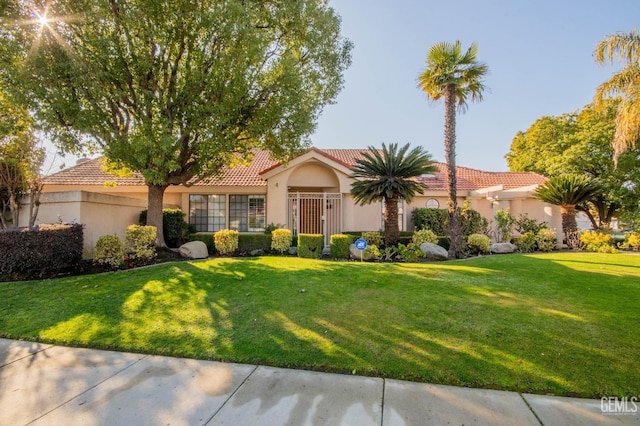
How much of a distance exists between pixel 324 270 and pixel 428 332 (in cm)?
457

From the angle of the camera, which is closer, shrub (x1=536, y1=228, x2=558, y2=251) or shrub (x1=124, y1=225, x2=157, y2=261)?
shrub (x1=124, y1=225, x2=157, y2=261)

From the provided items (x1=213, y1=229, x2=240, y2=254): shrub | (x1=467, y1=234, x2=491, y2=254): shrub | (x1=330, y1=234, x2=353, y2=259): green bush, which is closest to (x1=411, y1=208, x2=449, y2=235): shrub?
(x1=467, y1=234, x2=491, y2=254): shrub

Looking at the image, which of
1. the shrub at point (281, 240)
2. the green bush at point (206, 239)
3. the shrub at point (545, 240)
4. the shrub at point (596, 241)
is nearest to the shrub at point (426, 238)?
the shrub at point (545, 240)

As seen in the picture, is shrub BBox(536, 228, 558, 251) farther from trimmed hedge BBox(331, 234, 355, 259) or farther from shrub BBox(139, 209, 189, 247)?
shrub BBox(139, 209, 189, 247)

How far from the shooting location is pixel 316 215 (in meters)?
16.0

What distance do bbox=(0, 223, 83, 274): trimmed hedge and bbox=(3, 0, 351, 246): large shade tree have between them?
9.91 ft

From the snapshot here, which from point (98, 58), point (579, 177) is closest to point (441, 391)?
point (98, 58)

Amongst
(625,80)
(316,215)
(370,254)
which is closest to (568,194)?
(625,80)

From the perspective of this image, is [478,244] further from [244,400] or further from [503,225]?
Answer: [244,400]

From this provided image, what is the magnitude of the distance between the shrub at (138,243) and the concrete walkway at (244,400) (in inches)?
281

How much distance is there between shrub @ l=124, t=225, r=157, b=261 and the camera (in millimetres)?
10711

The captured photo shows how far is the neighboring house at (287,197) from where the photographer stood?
1573 cm

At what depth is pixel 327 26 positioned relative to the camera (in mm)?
12039

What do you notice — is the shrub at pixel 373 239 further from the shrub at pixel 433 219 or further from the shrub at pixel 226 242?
the shrub at pixel 226 242
